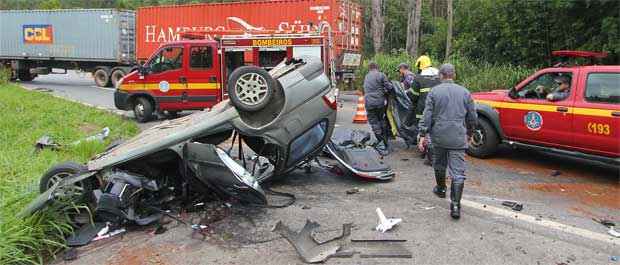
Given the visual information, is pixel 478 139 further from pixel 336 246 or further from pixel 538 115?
pixel 336 246

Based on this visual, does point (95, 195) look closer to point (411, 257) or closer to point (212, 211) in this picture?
point (212, 211)

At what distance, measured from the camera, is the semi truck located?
19.6 meters

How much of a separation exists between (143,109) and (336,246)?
382 inches

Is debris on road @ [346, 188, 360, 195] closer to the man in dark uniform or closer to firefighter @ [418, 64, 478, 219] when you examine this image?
firefighter @ [418, 64, 478, 219]

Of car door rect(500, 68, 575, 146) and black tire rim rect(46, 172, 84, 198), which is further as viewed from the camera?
car door rect(500, 68, 575, 146)

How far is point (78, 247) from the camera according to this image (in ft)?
15.8

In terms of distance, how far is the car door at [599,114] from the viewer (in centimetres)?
Result: 661

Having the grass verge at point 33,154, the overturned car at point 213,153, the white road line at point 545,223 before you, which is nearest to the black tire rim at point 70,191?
the overturned car at point 213,153

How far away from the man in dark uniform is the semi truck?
894cm

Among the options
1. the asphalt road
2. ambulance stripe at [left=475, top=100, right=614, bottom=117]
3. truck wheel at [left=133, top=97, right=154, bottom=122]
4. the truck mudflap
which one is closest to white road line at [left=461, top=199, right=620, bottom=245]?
the asphalt road

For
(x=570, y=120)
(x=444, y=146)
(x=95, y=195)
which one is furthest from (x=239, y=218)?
(x=570, y=120)

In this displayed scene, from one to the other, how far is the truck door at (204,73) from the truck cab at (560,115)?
6605 millimetres

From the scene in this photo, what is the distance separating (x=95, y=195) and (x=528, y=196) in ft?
15.5

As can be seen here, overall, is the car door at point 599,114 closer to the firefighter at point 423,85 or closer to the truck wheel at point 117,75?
the firefighter at point 423,85
